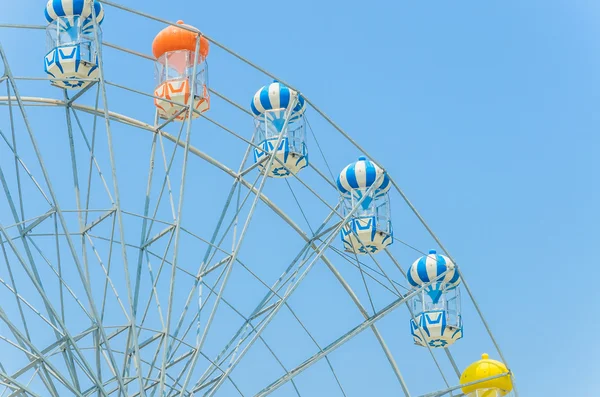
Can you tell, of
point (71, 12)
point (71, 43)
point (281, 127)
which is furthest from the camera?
point (281, 127)

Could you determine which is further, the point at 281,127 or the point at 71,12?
the point at 281,127

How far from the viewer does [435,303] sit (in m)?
23.1

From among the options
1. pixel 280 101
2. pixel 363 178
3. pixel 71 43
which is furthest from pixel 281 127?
pixel 71 43

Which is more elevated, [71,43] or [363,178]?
[71,43]

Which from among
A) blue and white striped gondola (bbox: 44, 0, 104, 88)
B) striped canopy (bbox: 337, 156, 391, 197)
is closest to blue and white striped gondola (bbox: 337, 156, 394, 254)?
striped canopy (bbox: 337, 156, 391, 197)

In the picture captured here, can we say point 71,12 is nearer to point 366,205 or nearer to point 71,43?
point 71,43

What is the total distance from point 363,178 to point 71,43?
604 centimetres

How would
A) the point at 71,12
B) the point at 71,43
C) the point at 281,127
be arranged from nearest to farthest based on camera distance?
the point at 71,43, the point at 71,12, the point at 281,127

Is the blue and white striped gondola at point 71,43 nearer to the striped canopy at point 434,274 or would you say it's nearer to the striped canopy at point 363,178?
the striped canopy at point 363,178

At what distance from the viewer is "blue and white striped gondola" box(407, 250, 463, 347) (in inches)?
902

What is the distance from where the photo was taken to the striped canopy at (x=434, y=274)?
23125 millimetres

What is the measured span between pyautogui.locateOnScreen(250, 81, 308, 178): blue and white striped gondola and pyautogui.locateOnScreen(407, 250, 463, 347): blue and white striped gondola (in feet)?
10.6

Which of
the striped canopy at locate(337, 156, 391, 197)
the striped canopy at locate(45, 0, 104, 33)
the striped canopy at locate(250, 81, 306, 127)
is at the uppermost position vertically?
the striped canopy at locate(45, 0, 104, 33)

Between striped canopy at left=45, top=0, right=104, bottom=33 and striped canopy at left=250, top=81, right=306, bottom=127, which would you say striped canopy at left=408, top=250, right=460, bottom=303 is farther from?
striped canopy at left=45, top=0, right=104, bottom=33
